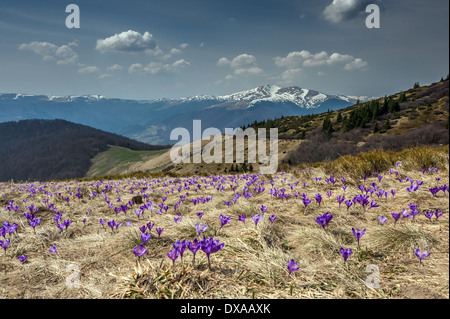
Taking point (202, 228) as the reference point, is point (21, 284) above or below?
below

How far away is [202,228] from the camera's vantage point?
3066 millimetres

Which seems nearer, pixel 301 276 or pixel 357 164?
pixel 301 276

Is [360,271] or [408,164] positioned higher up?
[408,164]

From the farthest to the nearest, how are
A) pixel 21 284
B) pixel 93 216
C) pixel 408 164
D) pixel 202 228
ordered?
pixel 408 164 < pixel 93 216 < pixel 202 228 < pixel 21 284
